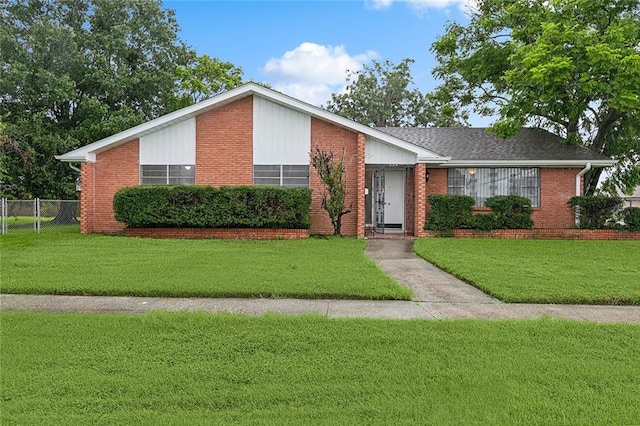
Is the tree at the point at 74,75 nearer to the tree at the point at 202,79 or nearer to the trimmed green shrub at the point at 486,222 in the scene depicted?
the tree at the point at 202,79

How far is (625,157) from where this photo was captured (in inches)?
762

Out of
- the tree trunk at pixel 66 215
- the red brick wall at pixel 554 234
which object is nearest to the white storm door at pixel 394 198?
the red brick wall at pixel 554 234

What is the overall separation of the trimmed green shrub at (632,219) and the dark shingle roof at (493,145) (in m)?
2.18

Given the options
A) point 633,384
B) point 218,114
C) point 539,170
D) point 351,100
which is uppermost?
point 351,100

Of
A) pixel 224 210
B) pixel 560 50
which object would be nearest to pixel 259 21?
pixel 224 210

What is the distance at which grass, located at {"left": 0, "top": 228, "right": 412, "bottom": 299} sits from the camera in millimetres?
5980

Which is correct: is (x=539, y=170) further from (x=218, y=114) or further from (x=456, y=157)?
(x=218, y=114)

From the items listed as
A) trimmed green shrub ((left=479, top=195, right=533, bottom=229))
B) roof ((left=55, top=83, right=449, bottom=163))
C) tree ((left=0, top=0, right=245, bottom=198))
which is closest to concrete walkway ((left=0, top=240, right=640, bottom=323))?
trimmed green shrub ((left=479, top=195, right=533, bottom=229))

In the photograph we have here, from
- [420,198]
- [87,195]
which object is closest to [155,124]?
[87,195]

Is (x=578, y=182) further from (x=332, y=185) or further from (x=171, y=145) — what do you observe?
(x=171, y=145)

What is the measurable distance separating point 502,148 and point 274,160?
8312mm

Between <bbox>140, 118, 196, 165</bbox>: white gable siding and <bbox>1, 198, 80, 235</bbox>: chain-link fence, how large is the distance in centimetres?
487

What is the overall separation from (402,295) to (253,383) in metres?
3.10

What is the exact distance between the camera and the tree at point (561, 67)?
1379 cm
